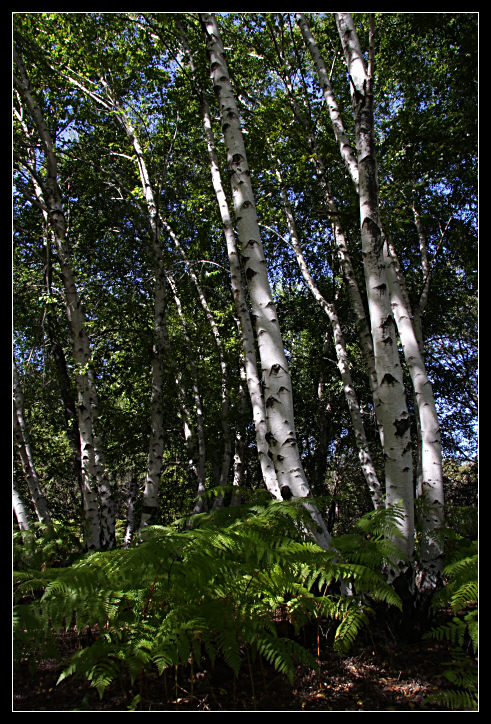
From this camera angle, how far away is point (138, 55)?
905cm

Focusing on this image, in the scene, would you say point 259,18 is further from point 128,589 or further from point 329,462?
point 329,462

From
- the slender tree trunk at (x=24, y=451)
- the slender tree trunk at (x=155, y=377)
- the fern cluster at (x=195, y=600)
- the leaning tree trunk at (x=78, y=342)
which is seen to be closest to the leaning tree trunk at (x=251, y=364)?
the slender tree trunk at (x=155, y=377)

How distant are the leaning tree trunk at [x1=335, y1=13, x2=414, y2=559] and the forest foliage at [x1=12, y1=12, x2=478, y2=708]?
7cm

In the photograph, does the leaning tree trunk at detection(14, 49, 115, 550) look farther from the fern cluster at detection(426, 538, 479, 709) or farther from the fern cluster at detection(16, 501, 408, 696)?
the fern cluster at detection(426, 538, 479, 709)

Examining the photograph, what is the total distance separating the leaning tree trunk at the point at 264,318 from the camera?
3.57 metres

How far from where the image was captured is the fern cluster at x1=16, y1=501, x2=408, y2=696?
93.0 inches

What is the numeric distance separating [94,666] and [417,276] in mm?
12874

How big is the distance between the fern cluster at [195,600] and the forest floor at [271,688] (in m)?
0.13

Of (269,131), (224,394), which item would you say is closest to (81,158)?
(269,131)

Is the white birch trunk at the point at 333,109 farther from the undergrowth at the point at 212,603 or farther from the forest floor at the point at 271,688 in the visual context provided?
the forest floor at the point at 271,688

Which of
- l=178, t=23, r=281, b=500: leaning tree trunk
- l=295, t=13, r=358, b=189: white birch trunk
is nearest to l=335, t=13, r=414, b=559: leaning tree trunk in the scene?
l=295, t=13, r=358, b=189: white birch trunk

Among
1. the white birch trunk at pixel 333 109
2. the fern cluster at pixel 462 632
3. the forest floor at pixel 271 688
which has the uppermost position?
the white birch trunk at pixel 333 109

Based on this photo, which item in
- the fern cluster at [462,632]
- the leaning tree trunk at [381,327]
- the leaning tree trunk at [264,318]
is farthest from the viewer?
the leaning tree trunk at [264,318]
